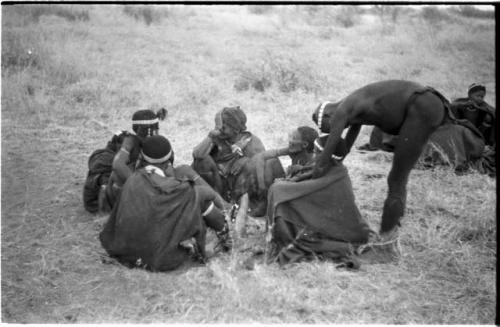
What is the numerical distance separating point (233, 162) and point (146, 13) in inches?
466

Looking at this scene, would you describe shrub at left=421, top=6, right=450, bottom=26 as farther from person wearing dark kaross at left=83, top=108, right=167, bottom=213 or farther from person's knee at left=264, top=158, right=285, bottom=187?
person wearing dark kaross at left=83, top=108, right=167, bottom=213

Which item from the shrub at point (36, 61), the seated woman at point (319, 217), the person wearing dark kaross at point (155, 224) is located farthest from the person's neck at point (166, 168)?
the shrub at point (36, 61)

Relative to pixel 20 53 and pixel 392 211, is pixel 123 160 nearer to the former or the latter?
pixel 392 211

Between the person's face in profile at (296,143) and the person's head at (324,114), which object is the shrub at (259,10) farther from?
the person's head at (324,114)

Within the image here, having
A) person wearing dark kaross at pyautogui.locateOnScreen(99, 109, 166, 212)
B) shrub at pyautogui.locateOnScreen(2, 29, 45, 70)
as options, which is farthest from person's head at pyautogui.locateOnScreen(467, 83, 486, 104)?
shrub at pyautogui.locateOnScreen(2, 29, 45, 70)

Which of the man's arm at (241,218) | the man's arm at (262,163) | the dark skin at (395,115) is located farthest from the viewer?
the man's arm at (262,163)

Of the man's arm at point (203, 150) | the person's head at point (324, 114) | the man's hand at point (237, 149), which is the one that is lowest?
the man's hand at point (237, 149)

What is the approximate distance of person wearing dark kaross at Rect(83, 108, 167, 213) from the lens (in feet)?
14.9

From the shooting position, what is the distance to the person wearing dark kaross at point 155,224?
359cm

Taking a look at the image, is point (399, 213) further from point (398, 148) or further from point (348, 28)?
→ point (348, 28)

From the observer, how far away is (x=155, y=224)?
3.60 m

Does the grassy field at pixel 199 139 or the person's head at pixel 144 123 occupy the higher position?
the person's head at pixel 144 123

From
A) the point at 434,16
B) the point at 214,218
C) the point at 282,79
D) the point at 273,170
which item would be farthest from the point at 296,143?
the point at 434,16

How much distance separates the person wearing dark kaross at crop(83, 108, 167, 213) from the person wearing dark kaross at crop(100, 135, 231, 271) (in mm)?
793
